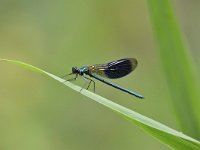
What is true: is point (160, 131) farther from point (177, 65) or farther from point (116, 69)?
point (116, 69)

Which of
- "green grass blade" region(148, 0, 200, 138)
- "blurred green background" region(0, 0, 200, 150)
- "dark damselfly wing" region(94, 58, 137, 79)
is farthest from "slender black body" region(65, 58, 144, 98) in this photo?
"blurred green background" region(0, 0, 200, 150)

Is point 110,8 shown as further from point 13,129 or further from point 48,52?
point 13,129

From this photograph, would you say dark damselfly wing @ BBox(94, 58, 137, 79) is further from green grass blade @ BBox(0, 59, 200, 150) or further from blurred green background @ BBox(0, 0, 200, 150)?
blurred green background @ BBox(0, 0, 200, 150)

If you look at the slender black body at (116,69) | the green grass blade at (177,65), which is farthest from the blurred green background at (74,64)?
the green grass blade at (177,65)

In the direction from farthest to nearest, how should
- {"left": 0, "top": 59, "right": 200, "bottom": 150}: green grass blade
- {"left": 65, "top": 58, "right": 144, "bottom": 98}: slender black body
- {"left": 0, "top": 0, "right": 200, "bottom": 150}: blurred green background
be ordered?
{"left": 0, "top": 0, "right": 200, "bottom": 150}: blurred green background, {"left": 65, "top": 58, "right": 144, "bottom": 98}: slender black body, {"left": 0, "top": 59, "right": 200, "bottom": 150}: green grass blade

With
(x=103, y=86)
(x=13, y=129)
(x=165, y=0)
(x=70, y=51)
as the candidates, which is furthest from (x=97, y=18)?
(x=165, y=0)

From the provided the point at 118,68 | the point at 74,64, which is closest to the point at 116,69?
the point at 118,68
